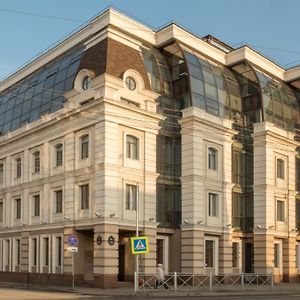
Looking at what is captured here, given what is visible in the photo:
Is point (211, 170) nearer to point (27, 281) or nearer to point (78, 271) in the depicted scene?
point (78, 271)

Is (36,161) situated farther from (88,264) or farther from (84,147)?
(88,264)

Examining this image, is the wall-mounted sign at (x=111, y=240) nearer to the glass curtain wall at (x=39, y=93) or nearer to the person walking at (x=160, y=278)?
the person walking at (x=160, y=278)

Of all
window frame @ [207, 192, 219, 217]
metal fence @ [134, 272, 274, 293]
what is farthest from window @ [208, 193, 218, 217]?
metal fence @ [134, 272, 274, 293]

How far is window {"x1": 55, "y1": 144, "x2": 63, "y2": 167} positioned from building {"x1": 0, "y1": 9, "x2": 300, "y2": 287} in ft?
0.35

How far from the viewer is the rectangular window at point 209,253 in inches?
1567

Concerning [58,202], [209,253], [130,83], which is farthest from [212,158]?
[58,202]

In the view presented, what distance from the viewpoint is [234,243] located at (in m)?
43.1

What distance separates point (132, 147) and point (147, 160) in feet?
4.73

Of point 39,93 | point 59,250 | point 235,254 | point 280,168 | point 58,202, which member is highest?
point 39,93

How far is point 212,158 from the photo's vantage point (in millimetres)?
41000

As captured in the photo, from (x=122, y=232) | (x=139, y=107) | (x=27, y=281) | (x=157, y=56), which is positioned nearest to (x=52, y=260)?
(x=27, y=281)

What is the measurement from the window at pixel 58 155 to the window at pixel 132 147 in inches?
216

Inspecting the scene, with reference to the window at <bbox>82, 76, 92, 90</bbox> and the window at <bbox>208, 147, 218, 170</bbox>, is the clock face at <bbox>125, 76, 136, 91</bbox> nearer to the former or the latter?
the window at <bbox>82, 76, 92, 90</bbox>

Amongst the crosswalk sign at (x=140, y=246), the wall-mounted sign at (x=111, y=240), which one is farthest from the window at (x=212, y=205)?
the crosswalk sign at (x=140, y=246)
